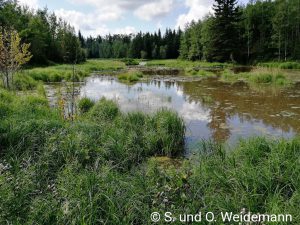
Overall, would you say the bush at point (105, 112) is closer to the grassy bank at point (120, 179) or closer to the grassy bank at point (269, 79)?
the grassy bank at point (120, 179)

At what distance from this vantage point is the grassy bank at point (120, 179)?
2.93 metres

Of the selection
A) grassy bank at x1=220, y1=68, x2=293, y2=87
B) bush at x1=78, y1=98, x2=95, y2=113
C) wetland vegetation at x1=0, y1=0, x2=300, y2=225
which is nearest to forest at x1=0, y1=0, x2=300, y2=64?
grassy bank at x1=220, y1=68, x2=293, y2=87

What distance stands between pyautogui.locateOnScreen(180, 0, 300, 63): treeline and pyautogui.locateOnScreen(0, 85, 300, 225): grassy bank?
34558mm

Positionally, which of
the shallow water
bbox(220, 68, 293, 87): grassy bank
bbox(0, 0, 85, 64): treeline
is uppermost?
bbox(0, 0, 85, 64): treeline

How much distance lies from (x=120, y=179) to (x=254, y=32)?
43087 millimetres

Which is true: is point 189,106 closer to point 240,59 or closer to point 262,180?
point 262,180

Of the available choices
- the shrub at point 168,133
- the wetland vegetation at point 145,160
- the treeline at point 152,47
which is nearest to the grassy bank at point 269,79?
the wetland vegetation at point 145,160

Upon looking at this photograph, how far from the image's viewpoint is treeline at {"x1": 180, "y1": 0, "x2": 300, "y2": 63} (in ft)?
118

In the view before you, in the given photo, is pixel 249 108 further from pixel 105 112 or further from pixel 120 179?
pixel 120 179

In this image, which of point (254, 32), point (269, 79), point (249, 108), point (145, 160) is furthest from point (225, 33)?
point (145, 160)

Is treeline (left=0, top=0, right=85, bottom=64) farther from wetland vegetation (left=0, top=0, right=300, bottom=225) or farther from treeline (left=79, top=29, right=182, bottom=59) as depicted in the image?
treeline (left=79, top=29, right=182, bottom=59)

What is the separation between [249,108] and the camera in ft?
34.6

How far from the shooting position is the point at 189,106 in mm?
11070

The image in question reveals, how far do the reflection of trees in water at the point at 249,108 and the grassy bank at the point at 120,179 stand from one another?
103 inches
